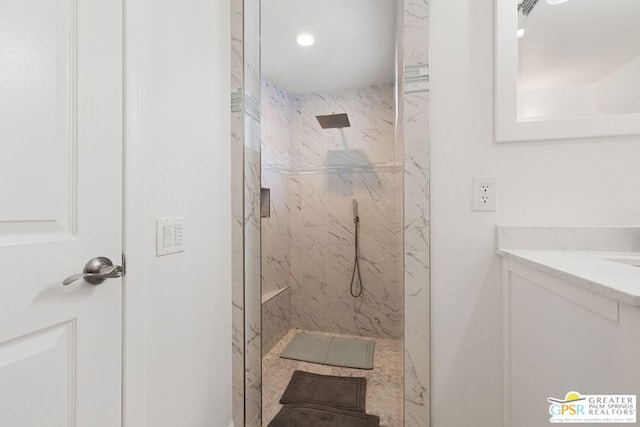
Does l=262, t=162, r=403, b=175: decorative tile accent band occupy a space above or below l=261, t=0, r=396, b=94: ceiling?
below

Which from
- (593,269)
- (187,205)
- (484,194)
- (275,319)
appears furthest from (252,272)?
(275,319)

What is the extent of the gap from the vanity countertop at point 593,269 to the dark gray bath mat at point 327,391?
125 cm

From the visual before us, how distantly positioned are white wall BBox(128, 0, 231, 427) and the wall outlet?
3.39 ft

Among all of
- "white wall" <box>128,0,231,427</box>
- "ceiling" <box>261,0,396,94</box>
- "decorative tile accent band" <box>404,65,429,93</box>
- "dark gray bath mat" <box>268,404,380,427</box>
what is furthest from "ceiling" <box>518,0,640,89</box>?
"dark gray bath mat" <box>268,404,380,427</box>

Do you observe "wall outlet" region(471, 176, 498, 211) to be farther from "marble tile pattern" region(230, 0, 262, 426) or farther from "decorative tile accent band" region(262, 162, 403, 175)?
"decorative tile accent band" region(262, 162, 403, 175)

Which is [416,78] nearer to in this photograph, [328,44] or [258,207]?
[258,207]

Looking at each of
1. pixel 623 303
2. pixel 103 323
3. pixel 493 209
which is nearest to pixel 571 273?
pixel 623 303

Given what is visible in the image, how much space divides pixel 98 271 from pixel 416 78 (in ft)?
3.96

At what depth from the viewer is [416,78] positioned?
3.53 ft

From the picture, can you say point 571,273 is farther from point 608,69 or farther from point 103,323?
point 103,323

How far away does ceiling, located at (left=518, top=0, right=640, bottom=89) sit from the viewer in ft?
3.34

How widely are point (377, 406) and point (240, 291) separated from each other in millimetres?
1098

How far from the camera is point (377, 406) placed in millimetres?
1608

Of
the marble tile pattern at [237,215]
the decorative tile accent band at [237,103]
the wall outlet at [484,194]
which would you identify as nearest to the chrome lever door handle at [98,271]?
the marble tile pattern at [237,215]
